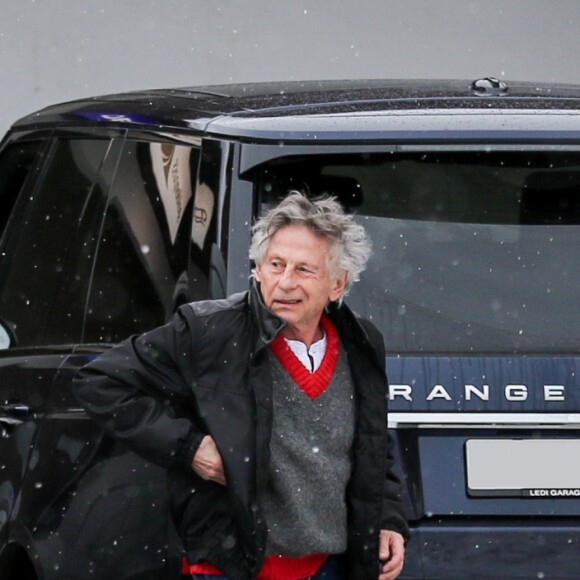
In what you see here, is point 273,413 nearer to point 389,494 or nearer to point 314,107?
point 389,494

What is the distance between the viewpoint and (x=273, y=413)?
327 centimetres

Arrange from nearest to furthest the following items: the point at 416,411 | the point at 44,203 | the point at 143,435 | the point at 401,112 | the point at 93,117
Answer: the point at 143,435 → the point at 416,411 → the point at 401,112 → the point at 93,117 → the point at 44,203

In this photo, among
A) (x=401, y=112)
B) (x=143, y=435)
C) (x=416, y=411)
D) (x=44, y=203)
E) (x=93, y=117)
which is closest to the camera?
(x=143, y=435)

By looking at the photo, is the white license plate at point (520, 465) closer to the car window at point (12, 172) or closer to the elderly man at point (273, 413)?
the elderly man at point (273, 413)

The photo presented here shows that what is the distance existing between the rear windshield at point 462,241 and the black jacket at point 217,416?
296 millimetres

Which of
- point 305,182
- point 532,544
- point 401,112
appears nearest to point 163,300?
point 305,182

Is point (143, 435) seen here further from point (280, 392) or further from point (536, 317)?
point (536, 317)

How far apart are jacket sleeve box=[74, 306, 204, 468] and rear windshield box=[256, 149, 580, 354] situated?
0.48 metres

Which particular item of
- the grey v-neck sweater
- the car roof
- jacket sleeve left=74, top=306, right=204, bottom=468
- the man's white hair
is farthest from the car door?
the man's white hair

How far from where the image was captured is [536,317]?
12.1ft

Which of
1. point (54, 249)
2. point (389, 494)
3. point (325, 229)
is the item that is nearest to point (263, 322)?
point (325, 229)

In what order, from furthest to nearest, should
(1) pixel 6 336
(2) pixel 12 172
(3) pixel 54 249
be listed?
(2) pixel 12 172
(1) pixel 6 336
(3) pixel 54 249

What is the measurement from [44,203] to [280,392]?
1501 millimetres

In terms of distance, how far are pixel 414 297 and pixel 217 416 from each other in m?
0.59
